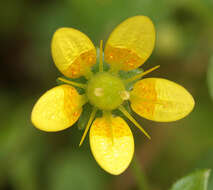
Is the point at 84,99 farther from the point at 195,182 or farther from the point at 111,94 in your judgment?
the point at 195,182

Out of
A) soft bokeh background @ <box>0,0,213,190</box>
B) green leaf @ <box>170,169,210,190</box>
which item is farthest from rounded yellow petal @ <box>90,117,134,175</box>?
soft bokeh background @ <box>0,0,213,190</box>

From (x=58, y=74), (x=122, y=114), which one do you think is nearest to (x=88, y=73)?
(x=122, y=114)

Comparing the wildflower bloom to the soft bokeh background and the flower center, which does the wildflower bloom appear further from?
the soft bokeh background

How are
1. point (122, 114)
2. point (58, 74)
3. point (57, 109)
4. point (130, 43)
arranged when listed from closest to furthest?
point (57, 109)
point (130, 43)
point (122, 114)
point (58, 74)

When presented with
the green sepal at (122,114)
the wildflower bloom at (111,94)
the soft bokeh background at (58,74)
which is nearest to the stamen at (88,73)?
the wildflower bloom at (111,94)

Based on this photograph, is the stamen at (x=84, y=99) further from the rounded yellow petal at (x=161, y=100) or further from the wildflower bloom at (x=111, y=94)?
the rounded yellow petal at (x=161, y=100)

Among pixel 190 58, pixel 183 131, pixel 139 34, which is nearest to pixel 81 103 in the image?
pixel 139 34
